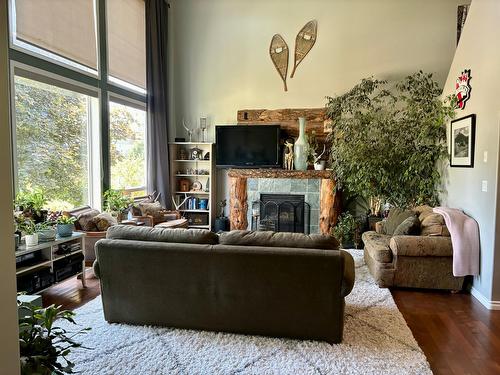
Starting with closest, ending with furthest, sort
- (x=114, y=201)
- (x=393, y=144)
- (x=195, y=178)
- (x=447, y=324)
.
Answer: (x=447, y=324) < (x=114, y=201) < (x=393, y=144) < (x=195, y=178)

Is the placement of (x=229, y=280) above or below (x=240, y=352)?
above

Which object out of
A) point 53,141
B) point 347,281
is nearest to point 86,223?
point 53,141

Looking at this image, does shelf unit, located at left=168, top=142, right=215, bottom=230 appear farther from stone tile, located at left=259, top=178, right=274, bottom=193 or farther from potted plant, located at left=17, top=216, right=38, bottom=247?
potted plant, located at left=17, top=216, right=38, bottom=247

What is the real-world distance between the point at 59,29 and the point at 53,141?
135 cm

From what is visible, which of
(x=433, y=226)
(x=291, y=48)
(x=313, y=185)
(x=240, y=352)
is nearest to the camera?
(x=240, y=352)

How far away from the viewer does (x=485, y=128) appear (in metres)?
3.41

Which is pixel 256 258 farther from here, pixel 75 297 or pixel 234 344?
pixel 75 297

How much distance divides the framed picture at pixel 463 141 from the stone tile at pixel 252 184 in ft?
9.86

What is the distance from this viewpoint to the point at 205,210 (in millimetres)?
6551

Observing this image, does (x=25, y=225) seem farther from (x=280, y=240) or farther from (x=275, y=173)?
(x=275, y=173)

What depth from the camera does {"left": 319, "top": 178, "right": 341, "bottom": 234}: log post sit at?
578cm

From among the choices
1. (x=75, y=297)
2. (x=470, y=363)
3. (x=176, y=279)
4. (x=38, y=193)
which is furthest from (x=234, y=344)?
(x=38, y=193)

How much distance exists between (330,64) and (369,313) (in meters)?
4.56

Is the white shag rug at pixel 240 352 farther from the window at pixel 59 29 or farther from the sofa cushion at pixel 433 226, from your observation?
the window at pixel 59 29
